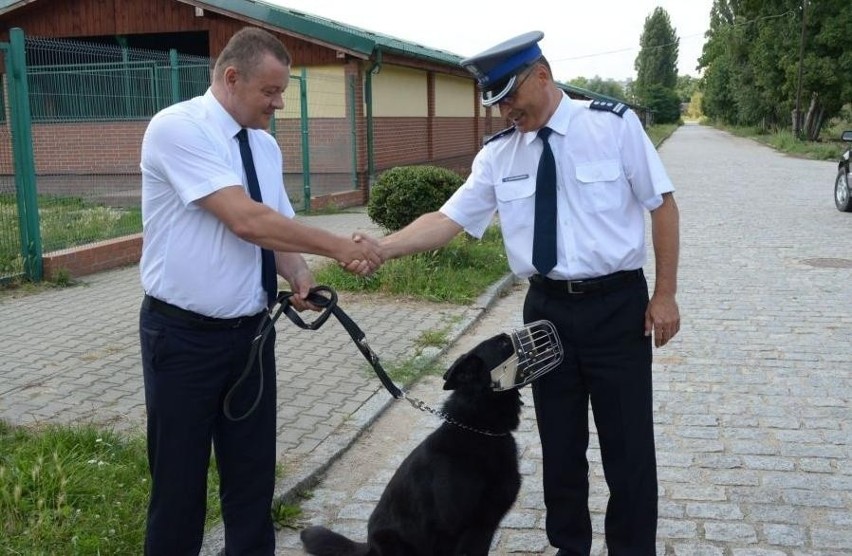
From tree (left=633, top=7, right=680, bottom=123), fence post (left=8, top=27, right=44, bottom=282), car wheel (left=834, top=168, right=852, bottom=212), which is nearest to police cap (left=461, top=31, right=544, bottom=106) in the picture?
fence post (left=8, top=27, right=44, bottom=282)

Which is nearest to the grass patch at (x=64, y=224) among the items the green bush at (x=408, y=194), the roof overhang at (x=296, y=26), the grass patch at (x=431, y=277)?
the grass patch at (x=431, y=277)

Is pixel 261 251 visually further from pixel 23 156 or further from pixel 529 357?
pixel 23 156

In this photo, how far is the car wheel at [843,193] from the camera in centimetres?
1611

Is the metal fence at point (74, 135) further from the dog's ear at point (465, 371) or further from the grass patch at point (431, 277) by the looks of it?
the dog's ear at point (465, 371)

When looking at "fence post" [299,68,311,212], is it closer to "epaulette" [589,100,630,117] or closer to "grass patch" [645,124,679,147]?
"epaulette" [589,100,630,117]

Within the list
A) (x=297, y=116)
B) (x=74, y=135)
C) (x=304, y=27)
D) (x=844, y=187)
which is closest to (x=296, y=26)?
(x=304, y=27)

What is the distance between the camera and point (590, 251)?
315 centimetres

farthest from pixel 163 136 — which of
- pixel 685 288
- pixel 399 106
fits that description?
pixel 399 106

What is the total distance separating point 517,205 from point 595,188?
12.7 inches

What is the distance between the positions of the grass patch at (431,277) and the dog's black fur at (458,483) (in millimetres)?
5276

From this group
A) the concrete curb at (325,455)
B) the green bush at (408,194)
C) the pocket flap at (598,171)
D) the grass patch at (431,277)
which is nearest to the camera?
the pocket flap at (598,171)

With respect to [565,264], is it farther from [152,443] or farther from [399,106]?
[399,106]

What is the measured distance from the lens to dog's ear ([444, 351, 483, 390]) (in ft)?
10.6

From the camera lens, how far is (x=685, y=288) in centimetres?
977
